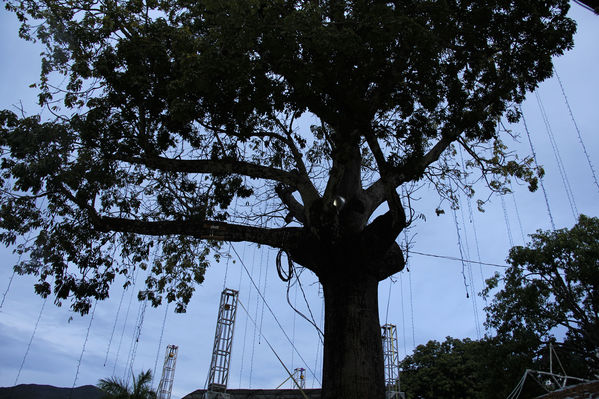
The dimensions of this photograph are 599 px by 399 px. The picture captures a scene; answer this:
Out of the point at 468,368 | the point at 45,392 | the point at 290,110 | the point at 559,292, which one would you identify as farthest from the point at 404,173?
the point at 45,392

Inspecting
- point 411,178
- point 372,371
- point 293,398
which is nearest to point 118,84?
point 411,178

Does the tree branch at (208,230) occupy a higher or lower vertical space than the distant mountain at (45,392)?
lower

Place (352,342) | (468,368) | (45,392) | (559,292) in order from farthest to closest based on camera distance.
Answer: (45,392) → (468,368) → (559,292) → (352,342)

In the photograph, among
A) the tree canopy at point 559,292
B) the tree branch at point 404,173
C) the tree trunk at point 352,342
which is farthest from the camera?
the tree canopy at point 559,292

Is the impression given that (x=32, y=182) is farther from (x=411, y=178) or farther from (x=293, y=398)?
(x=293, y=398)

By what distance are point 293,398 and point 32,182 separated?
15.4m

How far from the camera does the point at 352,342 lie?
569cm

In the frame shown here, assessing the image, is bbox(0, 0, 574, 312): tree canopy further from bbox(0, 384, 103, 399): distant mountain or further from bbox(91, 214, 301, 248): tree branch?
bbox(0, 384, 103, 399): distant mountain

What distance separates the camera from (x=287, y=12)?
22.5ft

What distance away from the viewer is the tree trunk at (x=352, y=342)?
546 centimetres

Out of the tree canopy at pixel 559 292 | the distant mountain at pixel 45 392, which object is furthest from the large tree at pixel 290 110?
the distant mountain at pixel 45 392

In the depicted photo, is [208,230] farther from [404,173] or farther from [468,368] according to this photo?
[468,368]

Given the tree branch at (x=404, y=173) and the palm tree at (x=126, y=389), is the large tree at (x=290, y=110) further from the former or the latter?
the palm tree at (x=126, y=389)

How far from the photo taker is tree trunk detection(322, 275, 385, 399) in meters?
5.46
